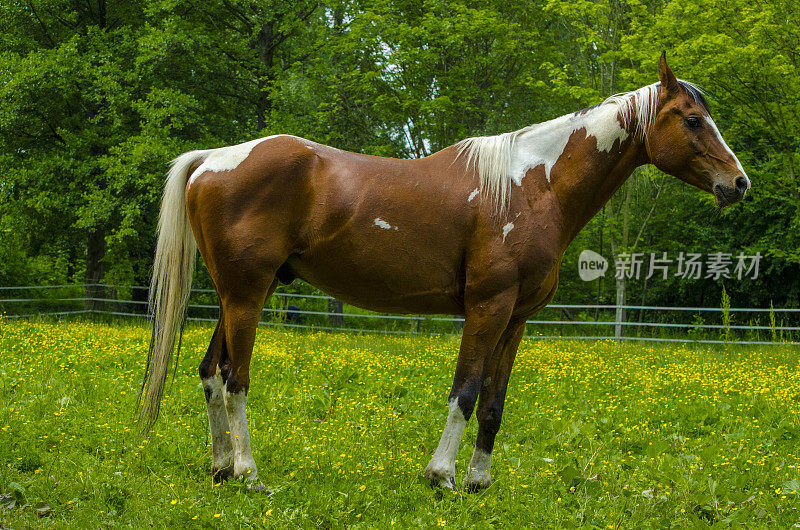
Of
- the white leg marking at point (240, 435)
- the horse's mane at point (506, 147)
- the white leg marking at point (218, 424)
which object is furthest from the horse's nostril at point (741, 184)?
the white leg marking at point (218, 424)

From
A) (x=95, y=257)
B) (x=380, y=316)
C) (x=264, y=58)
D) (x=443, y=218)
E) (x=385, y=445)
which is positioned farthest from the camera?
(x=264, y=58)

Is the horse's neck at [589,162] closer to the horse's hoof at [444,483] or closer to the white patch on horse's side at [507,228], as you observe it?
the white patch on horse's side at [507,228]

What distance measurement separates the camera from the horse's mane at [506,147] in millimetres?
3926

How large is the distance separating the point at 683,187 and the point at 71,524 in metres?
19.0

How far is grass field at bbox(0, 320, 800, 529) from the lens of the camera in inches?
149

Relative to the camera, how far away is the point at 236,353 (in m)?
3.92

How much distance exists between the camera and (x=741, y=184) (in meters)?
3.81

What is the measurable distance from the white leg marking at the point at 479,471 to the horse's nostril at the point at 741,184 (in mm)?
2266

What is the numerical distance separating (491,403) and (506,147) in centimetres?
166

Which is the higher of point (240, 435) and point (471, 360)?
point (471, 360)

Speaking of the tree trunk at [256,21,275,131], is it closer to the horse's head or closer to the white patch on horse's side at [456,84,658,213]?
the white patch on horse's side at [456,84,658,213]

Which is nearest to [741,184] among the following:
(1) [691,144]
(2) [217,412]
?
(1) [691,144]

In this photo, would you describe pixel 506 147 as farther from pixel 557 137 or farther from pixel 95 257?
pixel 95 257

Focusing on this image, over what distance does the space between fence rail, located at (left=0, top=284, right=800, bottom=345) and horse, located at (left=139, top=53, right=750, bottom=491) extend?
8738mm
